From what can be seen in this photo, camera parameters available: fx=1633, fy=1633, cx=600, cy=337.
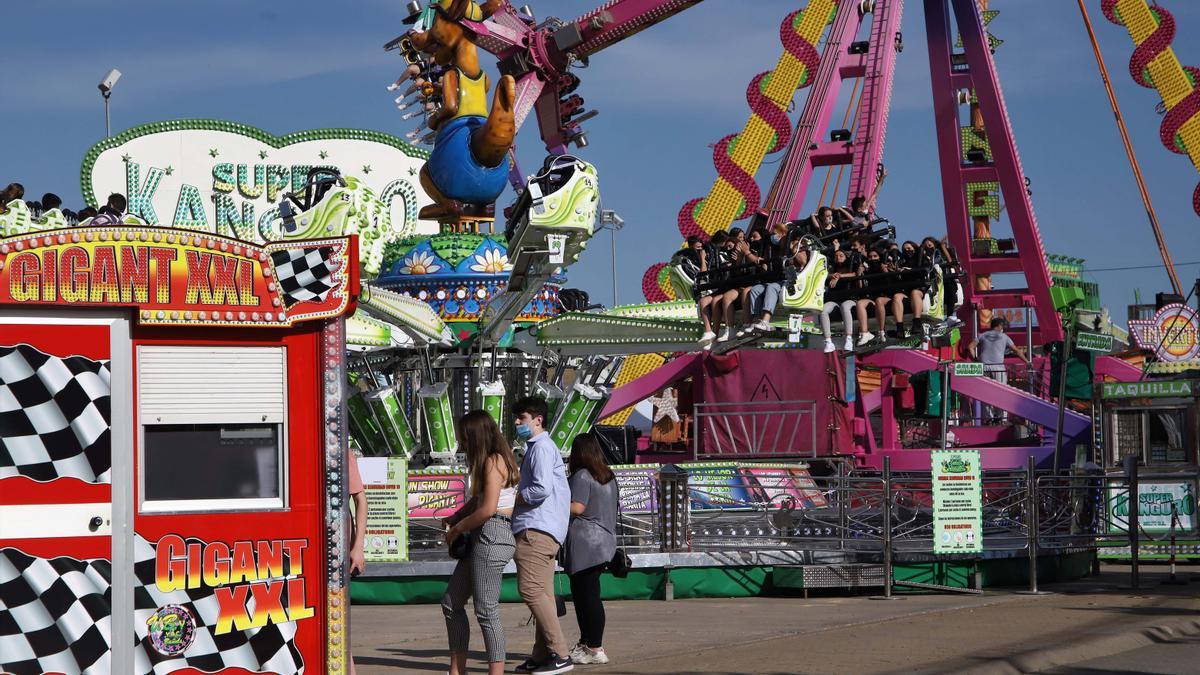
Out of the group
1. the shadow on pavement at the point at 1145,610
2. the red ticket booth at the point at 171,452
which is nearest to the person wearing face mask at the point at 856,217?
the shadow on pavement at the point at 1145,610

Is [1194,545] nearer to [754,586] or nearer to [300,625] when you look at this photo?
[754,586]

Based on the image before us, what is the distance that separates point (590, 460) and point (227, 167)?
1080 inches

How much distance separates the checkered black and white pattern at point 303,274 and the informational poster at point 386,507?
6028 millimetres

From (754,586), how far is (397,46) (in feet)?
33.3

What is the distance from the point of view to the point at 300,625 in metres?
7.51

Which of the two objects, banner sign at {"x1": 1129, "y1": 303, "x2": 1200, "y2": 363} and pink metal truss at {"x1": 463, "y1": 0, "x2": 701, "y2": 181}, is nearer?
pink metal truss at {"x1": 463, "y1": 0, "x2": 701, "y2": 181}

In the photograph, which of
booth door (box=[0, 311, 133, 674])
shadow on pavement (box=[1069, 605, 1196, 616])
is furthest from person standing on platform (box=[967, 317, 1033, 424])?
booth door (box=[0, 311, 133, 674])

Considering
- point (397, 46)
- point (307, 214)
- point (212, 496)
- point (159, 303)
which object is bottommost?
point (212, 496)

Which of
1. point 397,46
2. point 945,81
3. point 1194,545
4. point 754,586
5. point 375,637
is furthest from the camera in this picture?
point 945,81

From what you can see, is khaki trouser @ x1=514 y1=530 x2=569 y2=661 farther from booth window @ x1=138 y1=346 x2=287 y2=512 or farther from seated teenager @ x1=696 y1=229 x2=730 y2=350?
seated teenager @ x1=696 y1=229 x2=730 y2=350

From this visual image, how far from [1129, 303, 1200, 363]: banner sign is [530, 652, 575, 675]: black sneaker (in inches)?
868

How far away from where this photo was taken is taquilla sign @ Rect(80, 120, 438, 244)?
3434 cm

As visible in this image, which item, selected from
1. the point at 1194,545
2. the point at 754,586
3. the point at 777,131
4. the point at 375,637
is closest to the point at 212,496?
the point at 375,637

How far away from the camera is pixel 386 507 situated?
13578 millimetres
